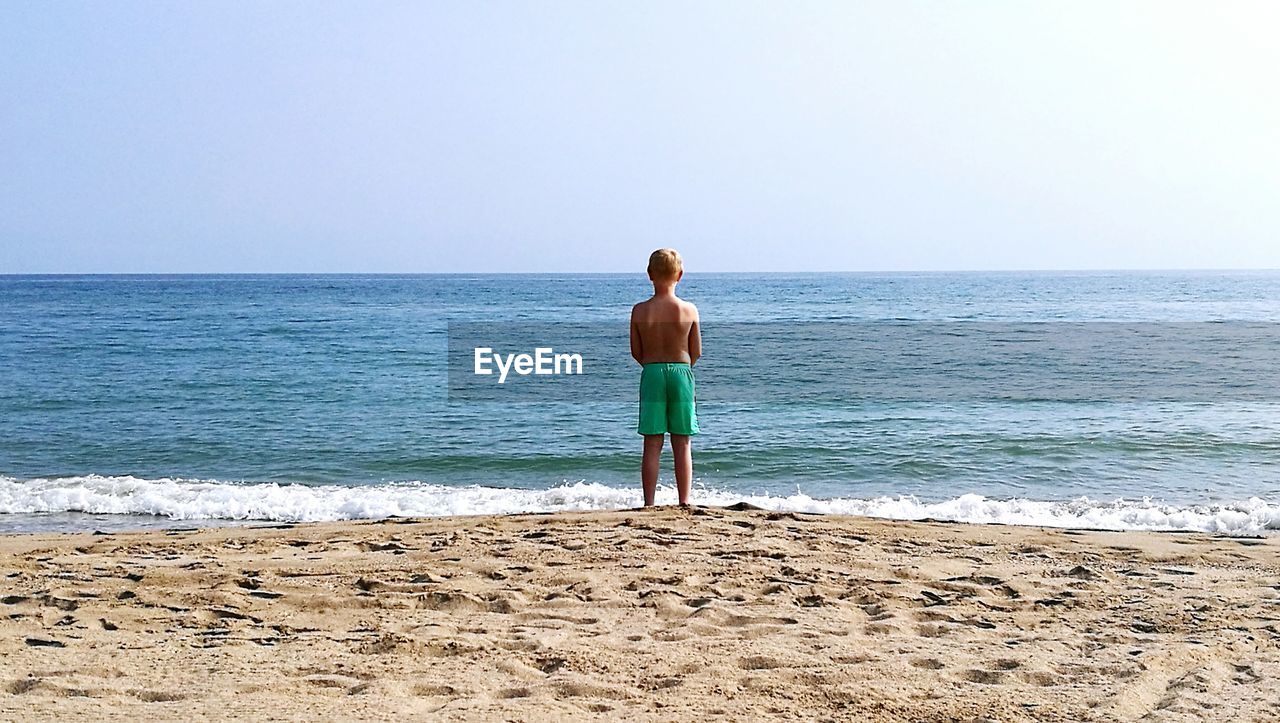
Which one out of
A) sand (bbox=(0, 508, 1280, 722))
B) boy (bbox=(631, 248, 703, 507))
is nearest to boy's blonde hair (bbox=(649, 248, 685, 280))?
boy (bbox=(631, 248, 703, 507))

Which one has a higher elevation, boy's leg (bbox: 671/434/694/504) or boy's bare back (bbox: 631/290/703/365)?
boy's bare back (bbox: 631/290/703/365)

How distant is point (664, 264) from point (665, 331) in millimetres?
452

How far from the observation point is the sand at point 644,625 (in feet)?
11.6

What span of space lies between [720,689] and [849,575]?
6.31 feet

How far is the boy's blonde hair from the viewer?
676 cm

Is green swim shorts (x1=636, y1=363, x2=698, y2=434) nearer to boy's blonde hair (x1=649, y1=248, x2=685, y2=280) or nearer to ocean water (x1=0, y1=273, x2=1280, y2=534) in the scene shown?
boy's blonde hair (x1=649, y1=248, x2=685, y2=280)

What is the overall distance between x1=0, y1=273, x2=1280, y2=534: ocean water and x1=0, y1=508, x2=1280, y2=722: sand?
304 cm

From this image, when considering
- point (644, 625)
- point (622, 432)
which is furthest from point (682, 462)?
point (622, 432)

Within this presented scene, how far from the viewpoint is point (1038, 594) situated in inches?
201

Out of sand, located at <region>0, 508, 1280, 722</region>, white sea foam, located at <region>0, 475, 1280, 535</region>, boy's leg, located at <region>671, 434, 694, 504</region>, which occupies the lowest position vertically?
white sea foam, located at <region>0, 475, 1280, 535</region>

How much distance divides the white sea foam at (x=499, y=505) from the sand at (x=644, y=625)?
2.12 m

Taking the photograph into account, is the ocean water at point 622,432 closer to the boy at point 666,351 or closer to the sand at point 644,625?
the boy at point 666,351

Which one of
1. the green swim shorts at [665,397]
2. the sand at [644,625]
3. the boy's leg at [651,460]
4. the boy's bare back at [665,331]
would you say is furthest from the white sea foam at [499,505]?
the boy's bare back at [665,331]

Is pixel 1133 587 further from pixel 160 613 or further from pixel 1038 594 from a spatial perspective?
pixel 160 613
